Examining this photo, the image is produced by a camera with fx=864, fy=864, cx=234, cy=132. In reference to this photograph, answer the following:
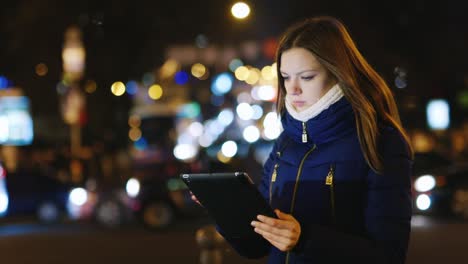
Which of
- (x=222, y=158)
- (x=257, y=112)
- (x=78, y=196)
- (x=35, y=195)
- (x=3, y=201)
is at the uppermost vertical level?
(x=257, y=112)

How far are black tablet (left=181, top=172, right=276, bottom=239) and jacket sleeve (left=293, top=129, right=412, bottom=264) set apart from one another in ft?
0.62

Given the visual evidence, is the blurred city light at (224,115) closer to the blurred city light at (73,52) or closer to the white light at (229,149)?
the blurred city light at (73,52)

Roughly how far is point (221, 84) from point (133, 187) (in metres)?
25.5

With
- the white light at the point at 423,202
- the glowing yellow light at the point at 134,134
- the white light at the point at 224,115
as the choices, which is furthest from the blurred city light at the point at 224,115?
the white light at the point at 423,202

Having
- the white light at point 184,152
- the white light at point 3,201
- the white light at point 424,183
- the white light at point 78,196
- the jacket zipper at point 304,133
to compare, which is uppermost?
the jacket zipper at point 304,133

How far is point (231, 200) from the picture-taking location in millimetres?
2760

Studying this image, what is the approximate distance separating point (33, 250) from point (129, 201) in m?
2.93

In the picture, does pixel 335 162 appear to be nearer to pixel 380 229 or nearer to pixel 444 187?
pixel 380 229

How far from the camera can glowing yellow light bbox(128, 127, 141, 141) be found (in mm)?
24844

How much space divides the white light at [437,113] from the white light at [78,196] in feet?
37.7

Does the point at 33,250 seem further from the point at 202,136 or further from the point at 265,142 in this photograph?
the point at 202,136

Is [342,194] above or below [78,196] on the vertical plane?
above

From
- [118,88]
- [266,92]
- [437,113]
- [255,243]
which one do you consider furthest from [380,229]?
[266,92]

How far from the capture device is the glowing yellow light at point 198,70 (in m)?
40.6
